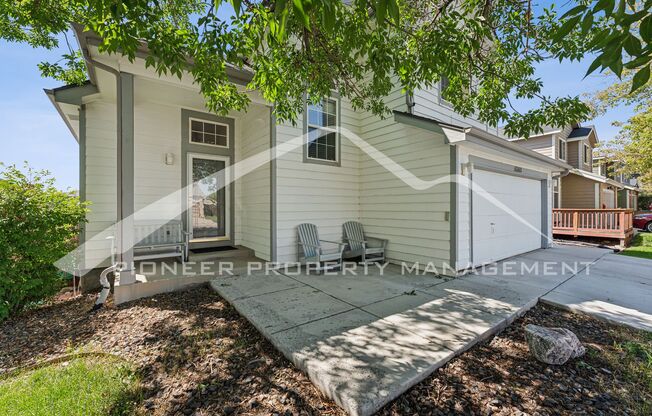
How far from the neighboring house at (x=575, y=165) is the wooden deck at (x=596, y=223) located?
2954mm

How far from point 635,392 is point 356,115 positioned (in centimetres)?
676

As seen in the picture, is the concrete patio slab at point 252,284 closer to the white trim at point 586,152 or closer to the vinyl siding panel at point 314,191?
the vinyl siding panel at point 314,191

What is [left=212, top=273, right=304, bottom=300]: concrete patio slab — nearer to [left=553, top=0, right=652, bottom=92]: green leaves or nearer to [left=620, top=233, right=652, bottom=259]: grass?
[left=553, top=0, right=652, bottom=92]: green leaves

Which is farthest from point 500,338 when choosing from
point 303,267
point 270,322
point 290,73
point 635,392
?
point 290,73

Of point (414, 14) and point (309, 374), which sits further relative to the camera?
point (414, 14)

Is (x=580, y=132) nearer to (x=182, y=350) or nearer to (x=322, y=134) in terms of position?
(x=322, y=134)

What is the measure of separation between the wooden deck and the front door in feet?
41.8

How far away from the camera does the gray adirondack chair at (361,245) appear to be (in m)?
6.65

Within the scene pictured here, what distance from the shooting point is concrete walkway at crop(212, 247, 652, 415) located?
243 centimetres

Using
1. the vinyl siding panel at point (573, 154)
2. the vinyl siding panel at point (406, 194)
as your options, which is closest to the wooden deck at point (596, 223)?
the vinyl siding panel at point (573, 154)

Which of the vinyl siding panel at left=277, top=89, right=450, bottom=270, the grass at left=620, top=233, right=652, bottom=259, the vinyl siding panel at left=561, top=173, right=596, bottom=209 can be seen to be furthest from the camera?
the vinyl siding panel at left=561, top=173, right=596, bottom=209

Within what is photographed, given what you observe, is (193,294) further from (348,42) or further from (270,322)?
(348,42)

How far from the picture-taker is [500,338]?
10.5 ft

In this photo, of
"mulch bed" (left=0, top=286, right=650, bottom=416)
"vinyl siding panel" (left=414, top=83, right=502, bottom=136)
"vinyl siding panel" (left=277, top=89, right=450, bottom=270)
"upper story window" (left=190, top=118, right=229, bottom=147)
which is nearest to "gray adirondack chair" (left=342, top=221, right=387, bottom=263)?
"vinyl siding panel" (left=277, top=89, right=450, bottom=270)
